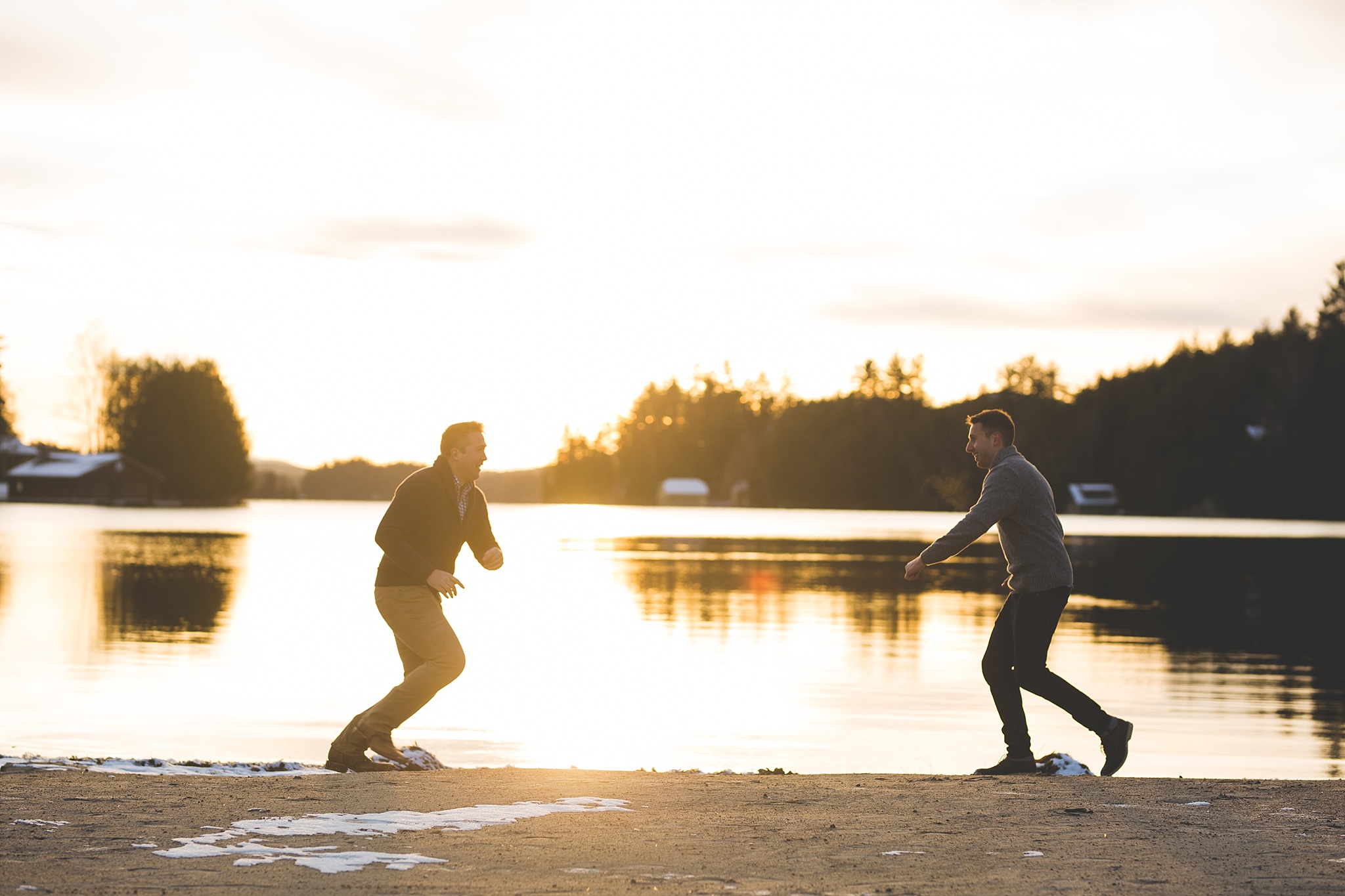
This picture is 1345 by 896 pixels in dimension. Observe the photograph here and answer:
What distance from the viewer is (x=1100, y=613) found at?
22031 mm

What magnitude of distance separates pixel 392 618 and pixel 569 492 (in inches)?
6351

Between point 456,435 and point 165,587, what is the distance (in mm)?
18129

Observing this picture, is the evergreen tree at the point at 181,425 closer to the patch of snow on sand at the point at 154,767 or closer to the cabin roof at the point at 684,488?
the cabin roof at the point at 684,488

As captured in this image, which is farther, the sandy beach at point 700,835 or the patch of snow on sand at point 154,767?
the patch of snow on sand at point 154,767

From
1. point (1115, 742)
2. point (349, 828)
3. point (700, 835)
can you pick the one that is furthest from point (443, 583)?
point (1115, 742)

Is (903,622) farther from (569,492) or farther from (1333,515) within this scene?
(569,492)

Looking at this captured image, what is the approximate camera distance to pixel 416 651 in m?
7.56

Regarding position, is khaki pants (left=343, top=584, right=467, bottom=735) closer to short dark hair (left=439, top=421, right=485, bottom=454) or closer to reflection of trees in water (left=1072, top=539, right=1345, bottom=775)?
short dark hair (left=439, top=421, right=485, bottom=454)

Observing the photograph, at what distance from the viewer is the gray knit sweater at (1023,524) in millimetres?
7527

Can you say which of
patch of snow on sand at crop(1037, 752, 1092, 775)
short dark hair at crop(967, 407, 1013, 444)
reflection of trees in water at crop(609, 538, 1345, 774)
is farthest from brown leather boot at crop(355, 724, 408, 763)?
reflection of trees in water at crop(609, 538, 1345, 774)

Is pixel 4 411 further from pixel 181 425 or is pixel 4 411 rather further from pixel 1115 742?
pixel 1115 742

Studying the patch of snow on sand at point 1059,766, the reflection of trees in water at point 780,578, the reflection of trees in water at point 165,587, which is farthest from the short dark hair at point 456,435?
the reflection of trees in water at point 780,578

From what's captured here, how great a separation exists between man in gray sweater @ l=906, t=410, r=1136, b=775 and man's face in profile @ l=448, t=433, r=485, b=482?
2617 millimetres

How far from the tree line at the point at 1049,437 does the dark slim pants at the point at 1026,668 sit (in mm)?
83754
